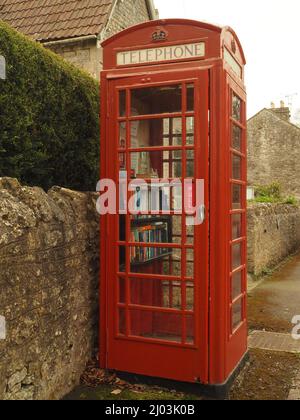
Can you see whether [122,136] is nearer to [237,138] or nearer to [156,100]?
[156,100]

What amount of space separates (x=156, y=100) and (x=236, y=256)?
5.32ft

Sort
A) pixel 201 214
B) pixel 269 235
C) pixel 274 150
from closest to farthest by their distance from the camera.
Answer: pixel 201 214 < pixel 269 235 < pixel 274 150

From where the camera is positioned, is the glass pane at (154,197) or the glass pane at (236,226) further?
the glass pane at (236,226)

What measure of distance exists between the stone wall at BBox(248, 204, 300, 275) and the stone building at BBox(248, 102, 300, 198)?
11941mm

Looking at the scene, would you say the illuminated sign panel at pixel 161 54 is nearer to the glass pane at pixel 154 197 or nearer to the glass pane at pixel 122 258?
the glass pane at pixel 154 197

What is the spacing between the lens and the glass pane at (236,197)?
417 centimetres

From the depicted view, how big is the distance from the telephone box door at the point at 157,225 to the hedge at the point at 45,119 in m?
0.86

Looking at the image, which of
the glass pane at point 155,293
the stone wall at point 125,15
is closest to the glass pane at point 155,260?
the glass pane at point 155,293

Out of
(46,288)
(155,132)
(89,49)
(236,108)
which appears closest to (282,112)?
(89,49)

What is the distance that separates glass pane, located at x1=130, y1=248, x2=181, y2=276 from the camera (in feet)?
13.5

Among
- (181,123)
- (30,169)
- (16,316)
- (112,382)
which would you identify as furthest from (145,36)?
(112,382)

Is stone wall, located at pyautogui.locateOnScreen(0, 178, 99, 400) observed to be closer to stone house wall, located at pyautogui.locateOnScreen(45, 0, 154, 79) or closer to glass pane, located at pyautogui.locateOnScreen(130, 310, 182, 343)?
glass pane, located at pyautogui.locateOnScreen(130, 310, 182, 343)

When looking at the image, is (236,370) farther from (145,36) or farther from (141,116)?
(145,36)

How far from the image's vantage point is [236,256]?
433 centimetres
